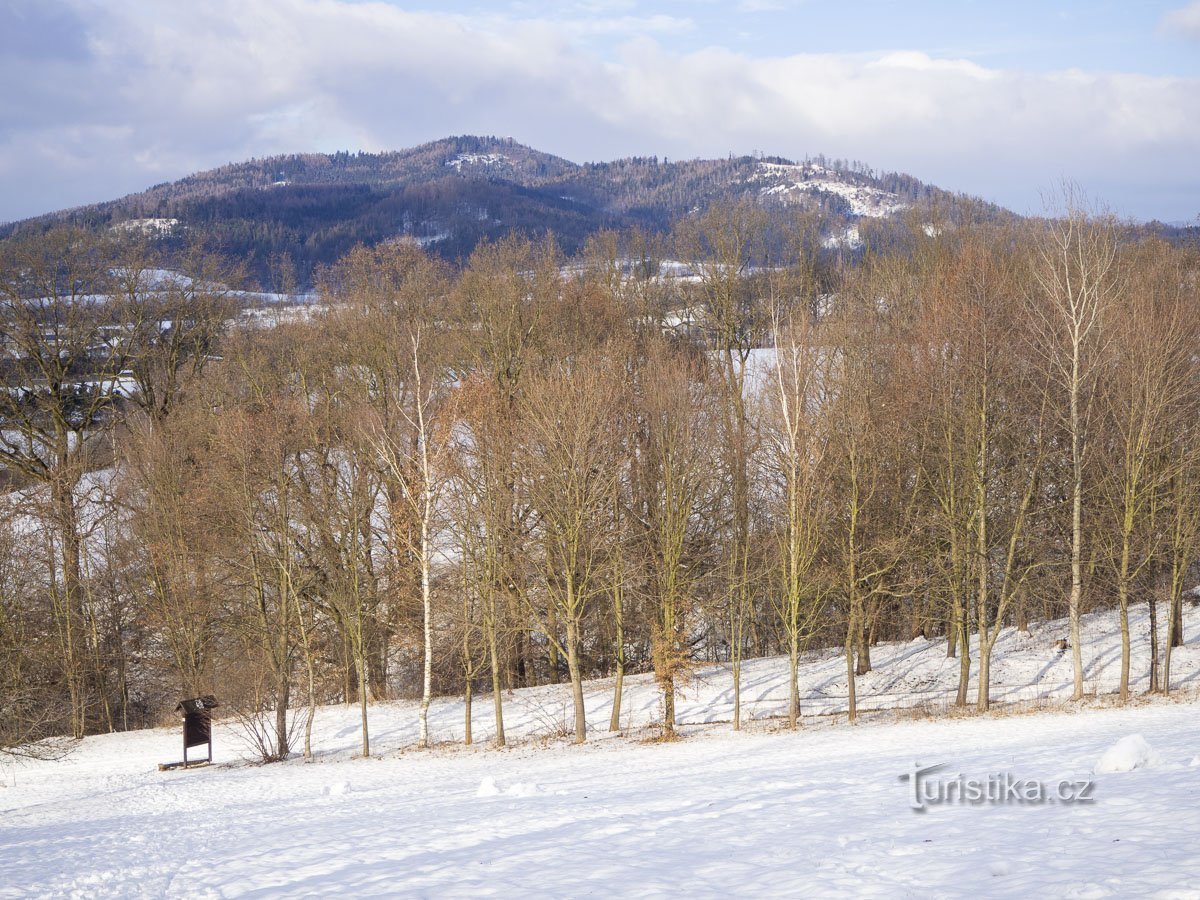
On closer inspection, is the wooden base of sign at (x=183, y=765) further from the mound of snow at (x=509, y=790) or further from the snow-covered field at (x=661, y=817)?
the mound of snow at (x=509, y=790)

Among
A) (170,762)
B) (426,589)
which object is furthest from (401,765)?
(170,762)

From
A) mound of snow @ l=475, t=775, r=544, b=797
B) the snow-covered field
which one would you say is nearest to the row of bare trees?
the snow-covered field

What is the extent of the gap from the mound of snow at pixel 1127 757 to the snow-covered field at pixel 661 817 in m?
0.03

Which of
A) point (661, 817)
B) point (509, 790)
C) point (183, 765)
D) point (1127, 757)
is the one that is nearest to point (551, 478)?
point (509, 790)

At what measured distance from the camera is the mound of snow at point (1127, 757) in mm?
13227

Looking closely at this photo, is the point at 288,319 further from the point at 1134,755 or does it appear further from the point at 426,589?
the point at 1134,755

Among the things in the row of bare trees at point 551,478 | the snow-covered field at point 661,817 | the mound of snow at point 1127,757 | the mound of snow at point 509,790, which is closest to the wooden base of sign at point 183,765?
the snow-covered field at point 661,817

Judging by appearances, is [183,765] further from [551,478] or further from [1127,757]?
→ [1127,757]

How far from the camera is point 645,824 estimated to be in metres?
13.0

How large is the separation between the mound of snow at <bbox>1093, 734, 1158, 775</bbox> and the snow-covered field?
1.4 inches

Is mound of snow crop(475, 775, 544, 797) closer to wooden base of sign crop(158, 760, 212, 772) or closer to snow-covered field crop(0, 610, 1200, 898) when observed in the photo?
snow-covered field crop(0, 610, 1200, 898)

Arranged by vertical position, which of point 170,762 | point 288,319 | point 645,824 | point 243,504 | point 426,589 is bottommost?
point 170,762

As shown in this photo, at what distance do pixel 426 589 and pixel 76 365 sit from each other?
25582 mm

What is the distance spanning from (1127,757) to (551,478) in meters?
16.9
